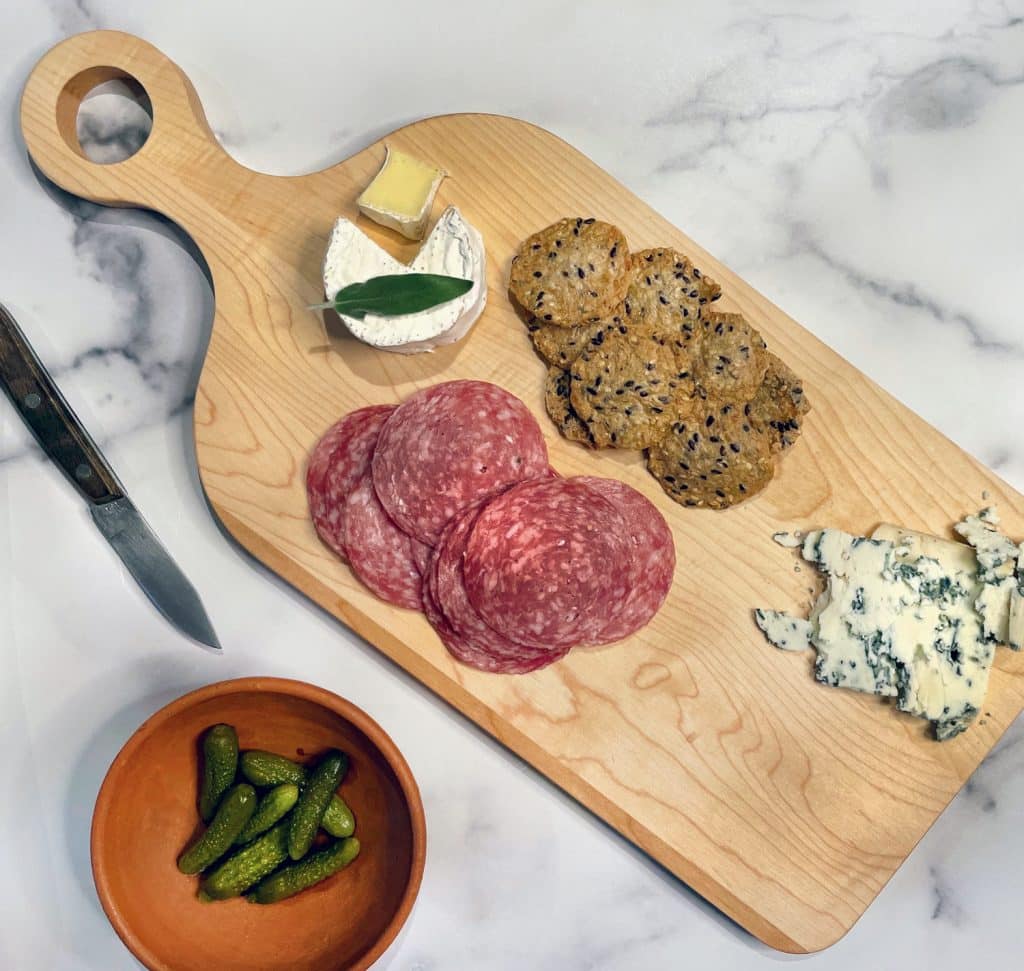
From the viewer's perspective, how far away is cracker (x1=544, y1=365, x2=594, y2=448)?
5.71 feet

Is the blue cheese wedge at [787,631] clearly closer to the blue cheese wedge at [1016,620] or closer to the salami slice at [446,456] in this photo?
the blue cheese wedge at [1016,620]

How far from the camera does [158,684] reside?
1898 mm

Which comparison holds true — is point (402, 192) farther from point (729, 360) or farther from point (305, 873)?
point (305, 873)

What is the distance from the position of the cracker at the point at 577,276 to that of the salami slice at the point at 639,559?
299 mm

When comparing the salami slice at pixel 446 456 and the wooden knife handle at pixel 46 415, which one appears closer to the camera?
the salami slice at pixel 446 456

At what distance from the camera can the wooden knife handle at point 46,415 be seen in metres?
1.82

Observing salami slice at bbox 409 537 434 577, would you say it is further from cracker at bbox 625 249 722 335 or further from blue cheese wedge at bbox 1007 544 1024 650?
blue cheese wedge at bbox 1007 544 1024 650

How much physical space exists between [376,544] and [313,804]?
47cm

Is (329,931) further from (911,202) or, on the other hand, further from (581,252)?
(911,202)

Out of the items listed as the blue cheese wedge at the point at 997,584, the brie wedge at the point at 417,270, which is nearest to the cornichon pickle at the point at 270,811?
the brie wedge at the point at 417,270

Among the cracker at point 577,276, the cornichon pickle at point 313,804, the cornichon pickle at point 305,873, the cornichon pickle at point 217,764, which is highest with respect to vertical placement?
the cracker at point 577,276

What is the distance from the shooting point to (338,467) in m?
1.71

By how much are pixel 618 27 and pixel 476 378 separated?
2.70 feet

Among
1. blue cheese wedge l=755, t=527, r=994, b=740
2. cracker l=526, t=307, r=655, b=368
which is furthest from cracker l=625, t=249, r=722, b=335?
blue cheese wedge l=755, t=527, r=994, b=740
